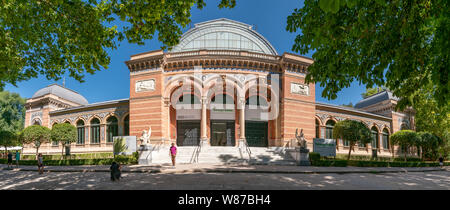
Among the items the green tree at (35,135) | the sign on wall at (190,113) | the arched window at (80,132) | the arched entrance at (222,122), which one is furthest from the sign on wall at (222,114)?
the green tree at (35,135)

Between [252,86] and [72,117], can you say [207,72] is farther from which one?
[72,117]

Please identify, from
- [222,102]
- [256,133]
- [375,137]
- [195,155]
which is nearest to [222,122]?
[222,102]

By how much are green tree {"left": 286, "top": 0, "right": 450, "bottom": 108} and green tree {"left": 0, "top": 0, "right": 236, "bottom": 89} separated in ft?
13.0

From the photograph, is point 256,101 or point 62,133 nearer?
point 62,133

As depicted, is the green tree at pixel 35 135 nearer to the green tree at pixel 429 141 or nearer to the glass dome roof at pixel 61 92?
the glass dome roof at pixel 61 92

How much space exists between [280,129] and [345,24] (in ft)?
56.7

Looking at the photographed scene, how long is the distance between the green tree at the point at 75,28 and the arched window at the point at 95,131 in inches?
666

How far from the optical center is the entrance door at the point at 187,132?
920 inches

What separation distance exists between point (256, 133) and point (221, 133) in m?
3.69

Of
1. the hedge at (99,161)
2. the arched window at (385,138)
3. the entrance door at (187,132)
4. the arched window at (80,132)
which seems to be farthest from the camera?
the arched window at (385,138)

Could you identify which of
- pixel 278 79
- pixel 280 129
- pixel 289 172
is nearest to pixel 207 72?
pixel 278 79

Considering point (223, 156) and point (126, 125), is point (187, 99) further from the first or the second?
point (223, 156)

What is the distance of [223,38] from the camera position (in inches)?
1062

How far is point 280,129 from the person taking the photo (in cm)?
2181
